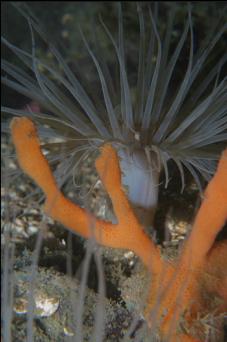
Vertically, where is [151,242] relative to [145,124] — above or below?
below

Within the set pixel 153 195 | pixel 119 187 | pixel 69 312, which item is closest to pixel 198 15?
pixel 153 195

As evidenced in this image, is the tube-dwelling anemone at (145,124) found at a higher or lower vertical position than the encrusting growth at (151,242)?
higher

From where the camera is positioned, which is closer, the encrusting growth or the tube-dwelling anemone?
the encrusting growth

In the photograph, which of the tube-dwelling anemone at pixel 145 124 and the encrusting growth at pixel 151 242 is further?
the tube-dwelling anemone at pixel 145 124

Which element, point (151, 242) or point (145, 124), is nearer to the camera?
point (151, 242)

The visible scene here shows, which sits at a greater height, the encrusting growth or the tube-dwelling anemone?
the tube-dwelling anemone

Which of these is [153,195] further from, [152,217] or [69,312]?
[69,312]

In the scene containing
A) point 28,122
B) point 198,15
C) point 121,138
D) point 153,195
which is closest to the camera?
point 28,122

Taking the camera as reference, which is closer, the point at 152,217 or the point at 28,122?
the point at 28,122
